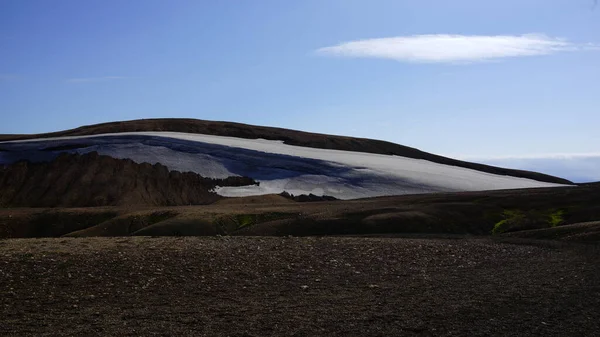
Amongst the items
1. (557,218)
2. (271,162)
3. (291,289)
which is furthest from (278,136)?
(291,289)

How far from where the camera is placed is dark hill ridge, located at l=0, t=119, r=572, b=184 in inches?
3792

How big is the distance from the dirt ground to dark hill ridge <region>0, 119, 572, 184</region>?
70440 mm

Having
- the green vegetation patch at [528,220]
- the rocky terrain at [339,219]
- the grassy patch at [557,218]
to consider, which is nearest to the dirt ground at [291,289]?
the rocky terrain at [339,219]

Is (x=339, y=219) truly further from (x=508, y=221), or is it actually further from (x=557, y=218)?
(x=557, y=218)

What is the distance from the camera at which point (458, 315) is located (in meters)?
15.7

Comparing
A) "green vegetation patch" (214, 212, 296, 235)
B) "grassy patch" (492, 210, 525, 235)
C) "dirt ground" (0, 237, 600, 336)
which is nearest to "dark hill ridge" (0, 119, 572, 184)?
"grassy patch" (492, 210, 525, 235)

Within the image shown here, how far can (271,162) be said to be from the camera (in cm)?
7581

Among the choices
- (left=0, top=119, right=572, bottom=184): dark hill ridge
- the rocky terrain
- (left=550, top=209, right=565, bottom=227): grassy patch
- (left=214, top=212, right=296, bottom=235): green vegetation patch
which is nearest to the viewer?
the rocky terrain

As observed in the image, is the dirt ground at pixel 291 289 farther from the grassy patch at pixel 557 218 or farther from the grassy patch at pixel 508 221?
the grassy patch at pixel 557 218

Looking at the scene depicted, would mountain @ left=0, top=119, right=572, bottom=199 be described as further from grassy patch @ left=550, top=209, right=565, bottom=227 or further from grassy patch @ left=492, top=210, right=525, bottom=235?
grassy patch @ left=550, top=209, right=565, bottom=227

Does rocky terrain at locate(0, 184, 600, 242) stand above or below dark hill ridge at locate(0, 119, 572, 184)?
below

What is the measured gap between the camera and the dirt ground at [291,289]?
1468 centimetres

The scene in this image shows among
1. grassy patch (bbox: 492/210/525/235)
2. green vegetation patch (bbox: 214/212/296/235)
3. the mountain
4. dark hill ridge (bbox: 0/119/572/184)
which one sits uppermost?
dark hill ridge (bbox: 0/119/572/184)

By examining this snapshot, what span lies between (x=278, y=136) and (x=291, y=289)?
263 feet
